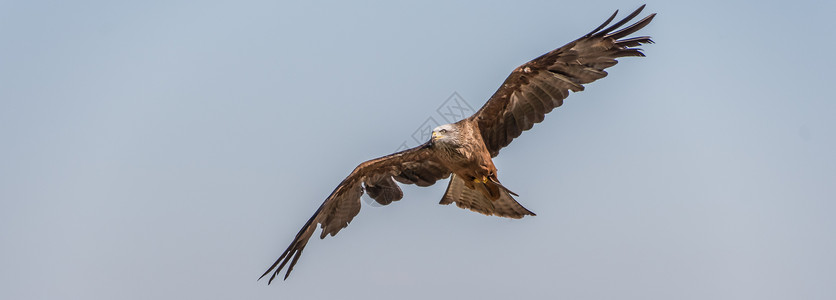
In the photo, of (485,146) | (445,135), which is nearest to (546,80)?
(485,146)

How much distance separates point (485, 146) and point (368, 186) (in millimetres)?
2154

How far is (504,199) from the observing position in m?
12.9

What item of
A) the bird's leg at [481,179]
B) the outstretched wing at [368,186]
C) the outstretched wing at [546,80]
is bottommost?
the outstretched wing at [368,186]

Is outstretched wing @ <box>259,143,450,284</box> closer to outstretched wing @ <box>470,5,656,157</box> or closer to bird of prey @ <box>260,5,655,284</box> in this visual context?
bird of prey @ <box>260,5,655,284</box>

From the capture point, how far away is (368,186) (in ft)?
44.2

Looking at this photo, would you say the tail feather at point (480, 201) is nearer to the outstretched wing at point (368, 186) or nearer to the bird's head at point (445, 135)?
the outstretched wing at point (368, 186)

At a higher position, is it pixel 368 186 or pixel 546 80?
pixel 546 80

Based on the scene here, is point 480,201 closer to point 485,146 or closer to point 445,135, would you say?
point 485,146

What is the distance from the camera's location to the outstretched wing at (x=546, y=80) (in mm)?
11430

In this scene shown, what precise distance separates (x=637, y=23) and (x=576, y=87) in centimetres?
130

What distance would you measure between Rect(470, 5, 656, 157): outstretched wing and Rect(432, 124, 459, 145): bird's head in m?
0.77

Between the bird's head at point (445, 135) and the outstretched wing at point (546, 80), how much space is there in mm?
768

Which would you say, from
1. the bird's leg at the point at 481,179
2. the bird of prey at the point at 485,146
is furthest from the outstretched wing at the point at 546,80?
the bird's leg at the point at 481,179

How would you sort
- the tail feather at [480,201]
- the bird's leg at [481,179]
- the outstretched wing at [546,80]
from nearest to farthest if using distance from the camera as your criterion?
the outstretched wing at [546,80]
the bird's leg at [481,179]
the tail feather at [480,201]
